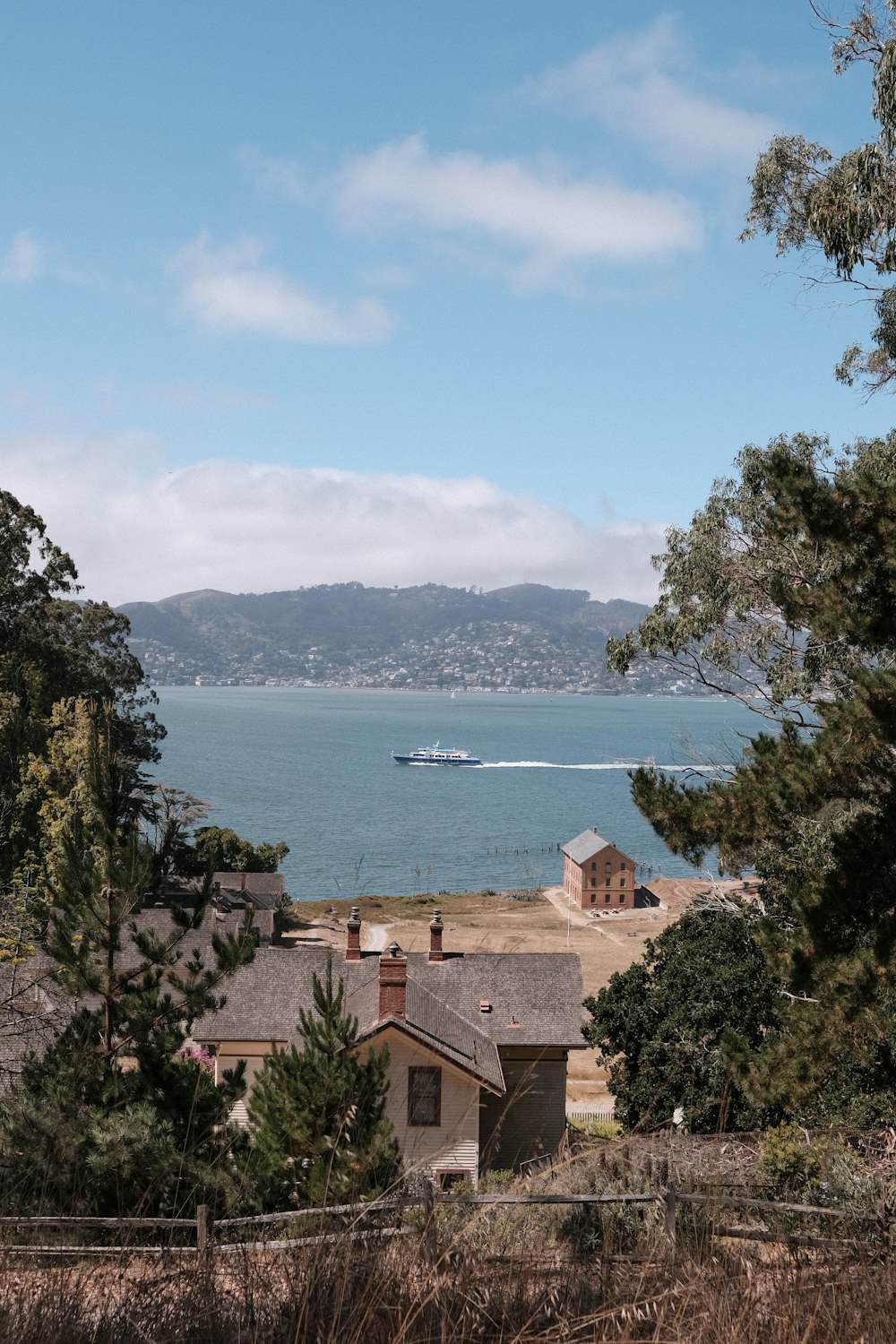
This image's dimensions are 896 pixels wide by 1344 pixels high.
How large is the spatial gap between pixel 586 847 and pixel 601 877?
89.5 inches

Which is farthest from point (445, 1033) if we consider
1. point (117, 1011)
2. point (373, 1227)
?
point (373, 1227)

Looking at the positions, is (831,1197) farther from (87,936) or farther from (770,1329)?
(87,936)

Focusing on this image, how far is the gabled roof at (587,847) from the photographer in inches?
2960

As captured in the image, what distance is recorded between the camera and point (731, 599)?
70.1ft

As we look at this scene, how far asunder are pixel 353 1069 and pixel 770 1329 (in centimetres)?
1096

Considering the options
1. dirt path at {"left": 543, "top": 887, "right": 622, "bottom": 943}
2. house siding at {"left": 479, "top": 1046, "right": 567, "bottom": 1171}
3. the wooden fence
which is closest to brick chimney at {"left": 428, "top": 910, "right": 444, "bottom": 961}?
house siding at {"left": 479, "top": 1046, "right": 567, "bottom": 1171}

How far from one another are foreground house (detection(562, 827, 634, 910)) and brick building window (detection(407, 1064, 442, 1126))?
54.4m

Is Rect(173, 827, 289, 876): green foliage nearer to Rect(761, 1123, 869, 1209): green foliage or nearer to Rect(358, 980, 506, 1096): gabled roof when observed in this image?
Rect(358, 980, 506, 1096): gabled roof

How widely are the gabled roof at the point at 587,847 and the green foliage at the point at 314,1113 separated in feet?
202

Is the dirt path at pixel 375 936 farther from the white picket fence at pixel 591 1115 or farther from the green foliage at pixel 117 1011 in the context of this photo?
the green foliage at pixel 117 1011

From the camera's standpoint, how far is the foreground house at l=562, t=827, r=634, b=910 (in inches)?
2955

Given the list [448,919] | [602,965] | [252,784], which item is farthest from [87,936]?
[252,784]

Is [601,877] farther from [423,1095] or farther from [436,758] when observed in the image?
[436,758]

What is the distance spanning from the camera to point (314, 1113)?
1277 cm
